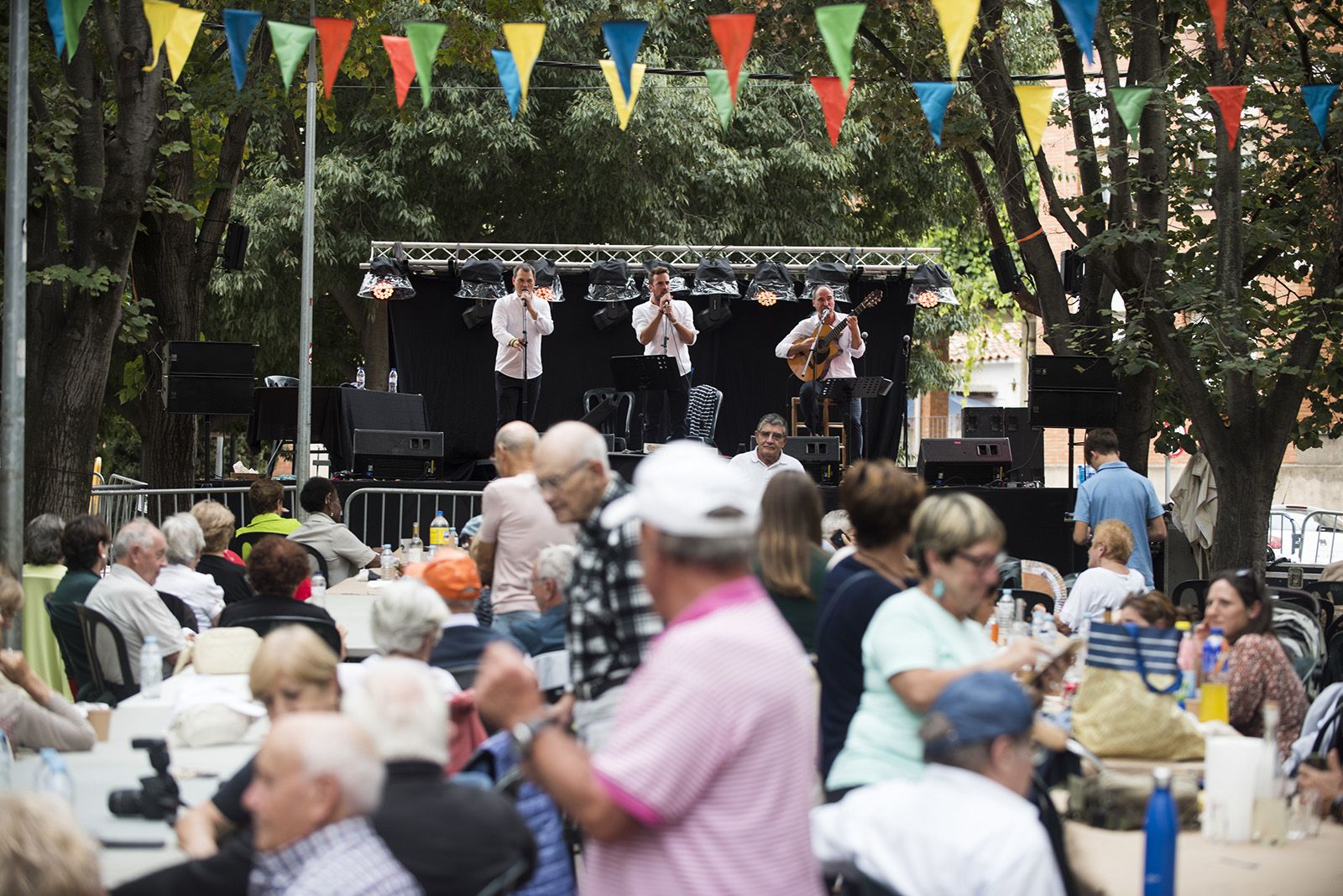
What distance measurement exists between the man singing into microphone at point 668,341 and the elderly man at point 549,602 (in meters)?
9.43

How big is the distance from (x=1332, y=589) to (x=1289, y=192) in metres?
3.18

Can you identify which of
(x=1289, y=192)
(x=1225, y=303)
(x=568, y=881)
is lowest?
(x=568, y=881)

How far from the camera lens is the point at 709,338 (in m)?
18.1

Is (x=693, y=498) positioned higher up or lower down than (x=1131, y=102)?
lower down

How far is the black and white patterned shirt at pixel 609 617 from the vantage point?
3.37m

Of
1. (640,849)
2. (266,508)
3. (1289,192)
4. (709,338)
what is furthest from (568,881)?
(709,338)

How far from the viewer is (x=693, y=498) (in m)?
2.43

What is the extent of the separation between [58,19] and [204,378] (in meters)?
5.20

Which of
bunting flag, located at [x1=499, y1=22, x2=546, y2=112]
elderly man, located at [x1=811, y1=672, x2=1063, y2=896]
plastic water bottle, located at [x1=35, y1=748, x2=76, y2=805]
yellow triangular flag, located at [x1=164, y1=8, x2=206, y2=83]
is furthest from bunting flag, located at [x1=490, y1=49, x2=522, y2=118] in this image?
elderly man, located at [x1=811, y1=672, x2=1063, y2=896]

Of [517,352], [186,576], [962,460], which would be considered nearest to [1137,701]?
[186,576]

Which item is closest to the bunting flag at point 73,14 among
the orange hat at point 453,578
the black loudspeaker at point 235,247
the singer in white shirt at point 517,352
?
the orange hat at point 453,578

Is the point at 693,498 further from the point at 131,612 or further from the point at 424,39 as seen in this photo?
the point at 424,39

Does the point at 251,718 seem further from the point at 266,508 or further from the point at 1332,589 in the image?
the point at 1332,589

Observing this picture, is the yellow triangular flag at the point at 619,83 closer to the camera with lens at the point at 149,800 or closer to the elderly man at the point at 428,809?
the camera with lens at the point at 149,800
